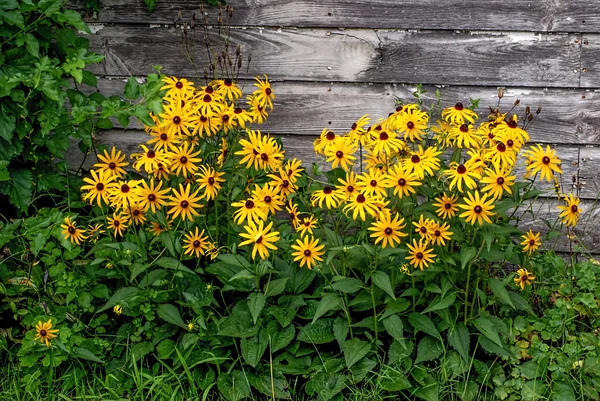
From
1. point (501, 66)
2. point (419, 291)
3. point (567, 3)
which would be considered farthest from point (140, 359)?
point (567, 3)

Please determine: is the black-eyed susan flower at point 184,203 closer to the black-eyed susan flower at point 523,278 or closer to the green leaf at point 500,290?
the green leaf at point 500,290

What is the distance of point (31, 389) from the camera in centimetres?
272

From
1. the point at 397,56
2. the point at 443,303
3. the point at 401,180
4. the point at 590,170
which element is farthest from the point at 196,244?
the point at 590,170

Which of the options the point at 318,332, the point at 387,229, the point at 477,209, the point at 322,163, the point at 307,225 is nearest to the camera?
the point at 477,209

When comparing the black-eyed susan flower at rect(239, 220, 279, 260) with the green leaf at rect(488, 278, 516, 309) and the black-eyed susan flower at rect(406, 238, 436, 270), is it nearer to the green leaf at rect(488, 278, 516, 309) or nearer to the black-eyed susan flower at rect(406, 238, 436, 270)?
the black-eyed susan flower at rect(406, 238, 436, 270)

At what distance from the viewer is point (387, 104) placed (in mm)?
3445

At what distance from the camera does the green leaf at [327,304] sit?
8.39 feet

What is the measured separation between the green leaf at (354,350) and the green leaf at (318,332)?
2.6 inches

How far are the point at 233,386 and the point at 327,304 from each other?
1.41 feet

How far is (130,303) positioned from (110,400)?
1.09 ft

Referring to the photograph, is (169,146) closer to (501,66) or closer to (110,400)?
(110,400)

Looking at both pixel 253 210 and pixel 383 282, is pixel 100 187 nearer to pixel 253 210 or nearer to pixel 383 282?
pixel 253 210

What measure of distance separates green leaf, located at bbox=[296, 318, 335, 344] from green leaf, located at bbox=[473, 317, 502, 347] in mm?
487

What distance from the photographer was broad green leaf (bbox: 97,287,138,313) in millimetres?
2695
